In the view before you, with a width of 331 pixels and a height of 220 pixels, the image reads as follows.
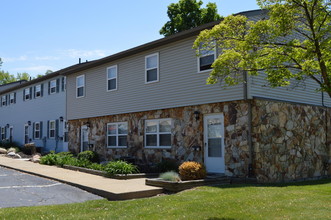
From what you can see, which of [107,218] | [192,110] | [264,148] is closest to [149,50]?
[192,110]

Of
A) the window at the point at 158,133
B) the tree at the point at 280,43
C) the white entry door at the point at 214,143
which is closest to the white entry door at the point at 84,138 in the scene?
the window at the point at 158,133

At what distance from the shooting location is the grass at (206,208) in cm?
697

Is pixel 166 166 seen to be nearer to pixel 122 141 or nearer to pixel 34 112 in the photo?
pixel 122 141

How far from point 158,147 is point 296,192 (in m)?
6.88

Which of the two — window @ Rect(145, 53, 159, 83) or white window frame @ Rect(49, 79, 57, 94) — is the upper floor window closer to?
white window frame @ Rect(49, 79, 57, 94)

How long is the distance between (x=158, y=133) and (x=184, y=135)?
169cm

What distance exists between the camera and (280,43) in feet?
27.3

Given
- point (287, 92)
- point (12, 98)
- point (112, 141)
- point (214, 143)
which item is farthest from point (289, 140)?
point (12, 98)

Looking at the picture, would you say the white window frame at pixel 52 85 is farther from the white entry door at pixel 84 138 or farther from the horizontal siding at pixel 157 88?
the white entry door at pixel 84 138

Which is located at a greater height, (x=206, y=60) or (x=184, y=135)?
(x=206, y=60)

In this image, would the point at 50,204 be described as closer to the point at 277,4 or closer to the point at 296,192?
the point at 296,192

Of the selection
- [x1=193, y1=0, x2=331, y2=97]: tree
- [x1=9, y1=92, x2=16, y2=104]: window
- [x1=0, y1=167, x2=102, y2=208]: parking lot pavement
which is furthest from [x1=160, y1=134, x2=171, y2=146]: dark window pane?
[x1=9, y1=92, x2=16, y2=104]: window

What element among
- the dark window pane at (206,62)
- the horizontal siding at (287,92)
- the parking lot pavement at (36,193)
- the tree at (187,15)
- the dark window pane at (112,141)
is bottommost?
the parking lot pavement at (36,193)

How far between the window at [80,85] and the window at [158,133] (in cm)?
621
